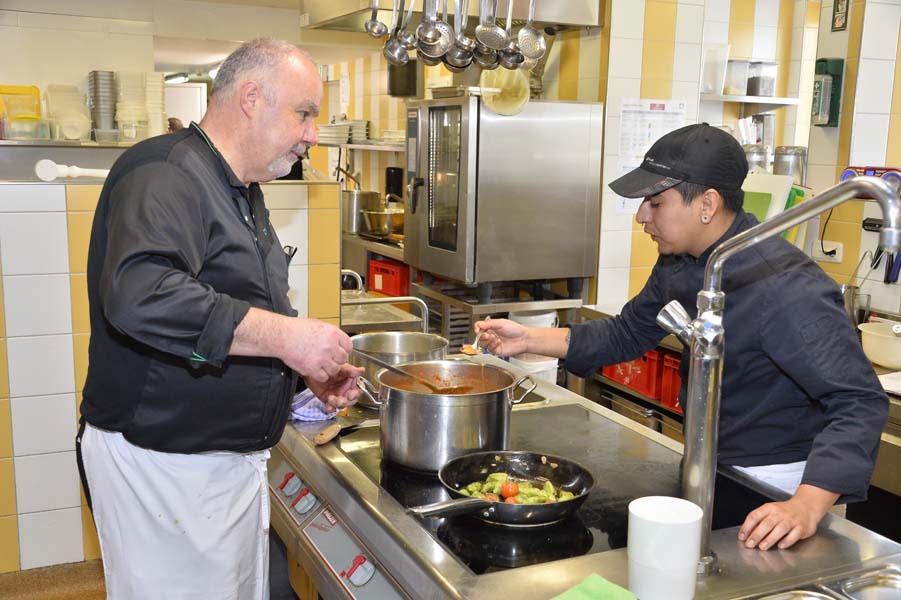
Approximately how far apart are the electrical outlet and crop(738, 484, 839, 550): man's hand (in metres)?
2.63

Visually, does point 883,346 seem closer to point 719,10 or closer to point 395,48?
point 395,48

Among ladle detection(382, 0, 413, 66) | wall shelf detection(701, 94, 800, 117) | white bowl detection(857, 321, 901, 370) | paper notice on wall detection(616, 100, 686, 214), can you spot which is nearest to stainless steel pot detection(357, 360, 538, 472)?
white bowl detection(857, 321, 901, 370)

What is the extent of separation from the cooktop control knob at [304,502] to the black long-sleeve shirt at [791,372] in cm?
92

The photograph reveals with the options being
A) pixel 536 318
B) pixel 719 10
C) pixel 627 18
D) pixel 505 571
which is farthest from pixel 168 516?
pixel 719 10

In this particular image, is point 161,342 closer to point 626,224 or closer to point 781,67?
point 626,224

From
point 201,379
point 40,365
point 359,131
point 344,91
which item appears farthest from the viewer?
point 344,91

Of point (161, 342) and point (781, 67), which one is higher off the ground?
point (781, 67)

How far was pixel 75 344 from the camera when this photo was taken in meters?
3.07

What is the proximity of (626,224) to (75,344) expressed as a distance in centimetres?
283

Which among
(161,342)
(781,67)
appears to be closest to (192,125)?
(161,342)

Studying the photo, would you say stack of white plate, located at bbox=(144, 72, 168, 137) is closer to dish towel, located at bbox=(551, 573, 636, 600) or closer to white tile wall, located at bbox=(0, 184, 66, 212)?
white tile wall, located at bbox=(0, 184, 66, 212)

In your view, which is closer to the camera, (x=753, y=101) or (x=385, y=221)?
(x=753, y=101)

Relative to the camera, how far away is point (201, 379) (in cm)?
175

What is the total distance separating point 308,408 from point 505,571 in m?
0.95
